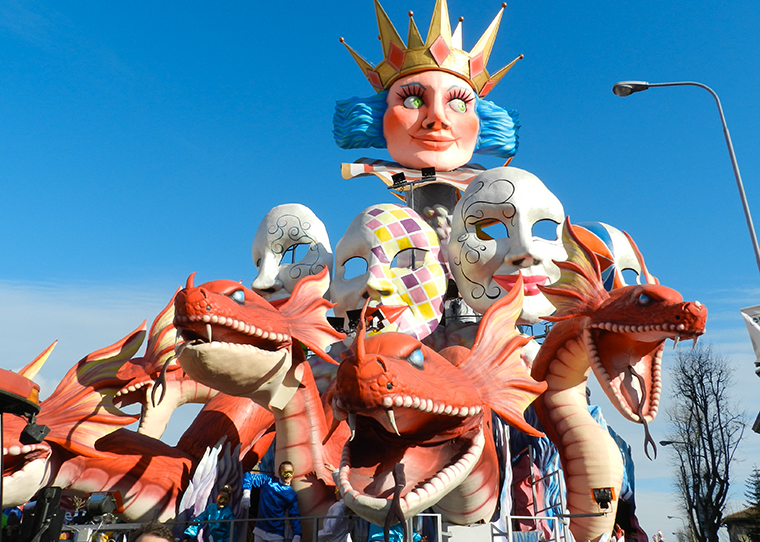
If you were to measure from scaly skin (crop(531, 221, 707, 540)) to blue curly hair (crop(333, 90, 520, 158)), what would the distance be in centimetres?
601

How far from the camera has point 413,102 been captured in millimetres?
11359

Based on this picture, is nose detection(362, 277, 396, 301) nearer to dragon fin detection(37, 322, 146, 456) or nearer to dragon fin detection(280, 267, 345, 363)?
dragon fin detection(280, 267, 345, 363)

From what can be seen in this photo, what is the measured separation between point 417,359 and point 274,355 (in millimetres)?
2081

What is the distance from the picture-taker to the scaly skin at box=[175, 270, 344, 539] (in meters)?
5.34

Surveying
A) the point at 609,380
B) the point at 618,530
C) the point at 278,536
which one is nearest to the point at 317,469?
the point at 278,536

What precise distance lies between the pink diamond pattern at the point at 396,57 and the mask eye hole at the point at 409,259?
11.8ft

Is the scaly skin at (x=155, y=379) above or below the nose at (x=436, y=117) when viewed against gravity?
below

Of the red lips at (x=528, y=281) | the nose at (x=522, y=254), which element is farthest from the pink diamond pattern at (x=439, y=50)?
the red lips at (x=528, y=281)

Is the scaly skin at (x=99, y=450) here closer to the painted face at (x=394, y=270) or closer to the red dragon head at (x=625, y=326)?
the painted face at (x=394, y=270)

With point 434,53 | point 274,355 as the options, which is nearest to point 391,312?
point 274,355

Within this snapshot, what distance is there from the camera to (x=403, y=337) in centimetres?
416

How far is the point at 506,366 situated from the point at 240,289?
2483 millimetres

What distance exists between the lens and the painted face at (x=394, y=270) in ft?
29.2

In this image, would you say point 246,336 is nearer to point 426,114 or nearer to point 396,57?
point 426,114
